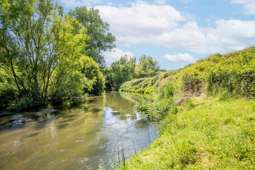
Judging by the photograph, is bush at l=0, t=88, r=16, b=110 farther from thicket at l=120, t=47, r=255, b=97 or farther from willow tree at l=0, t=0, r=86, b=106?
thicket at l=120, t=47, r=255, b=97

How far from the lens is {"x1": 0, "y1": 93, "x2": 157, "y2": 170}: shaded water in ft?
21.7

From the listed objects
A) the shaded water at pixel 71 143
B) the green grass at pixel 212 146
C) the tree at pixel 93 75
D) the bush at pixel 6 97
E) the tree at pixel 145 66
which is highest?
the tree at pixel 145 66

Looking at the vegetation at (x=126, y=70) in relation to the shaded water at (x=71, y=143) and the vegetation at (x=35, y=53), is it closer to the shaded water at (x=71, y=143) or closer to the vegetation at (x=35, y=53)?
the vegetation at (x=35, y=53)

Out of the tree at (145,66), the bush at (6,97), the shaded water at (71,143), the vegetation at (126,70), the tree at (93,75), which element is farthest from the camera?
the tree at (145,66)

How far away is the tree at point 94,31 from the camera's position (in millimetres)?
43750

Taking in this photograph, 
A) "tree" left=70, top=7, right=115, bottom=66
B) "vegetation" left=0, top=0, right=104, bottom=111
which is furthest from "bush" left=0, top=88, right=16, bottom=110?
"tree" left=70, top=7, right=115, bottom=66

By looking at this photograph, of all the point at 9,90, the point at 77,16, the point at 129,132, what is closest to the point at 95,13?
the point at 77,16

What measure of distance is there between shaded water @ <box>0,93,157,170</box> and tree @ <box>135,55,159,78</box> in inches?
2190

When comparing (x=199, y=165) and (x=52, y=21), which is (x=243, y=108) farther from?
(x=52, y=21)

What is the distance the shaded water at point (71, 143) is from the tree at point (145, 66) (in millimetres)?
55615

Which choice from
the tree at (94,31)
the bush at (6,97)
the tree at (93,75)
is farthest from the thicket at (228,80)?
the tree at (94,31)

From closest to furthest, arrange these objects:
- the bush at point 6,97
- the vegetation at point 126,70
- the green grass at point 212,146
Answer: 1. the green grass at point 212,146
2. the bush at point 6,97
3. the vegetation at point 126,70

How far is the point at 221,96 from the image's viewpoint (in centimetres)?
930

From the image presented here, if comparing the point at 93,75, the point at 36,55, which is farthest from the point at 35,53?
the point at 93,75
